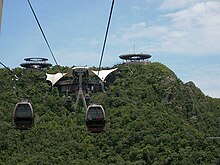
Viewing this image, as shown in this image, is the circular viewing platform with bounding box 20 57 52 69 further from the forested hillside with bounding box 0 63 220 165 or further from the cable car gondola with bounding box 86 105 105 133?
the cable car gondola with bounding box 86 105 105 133

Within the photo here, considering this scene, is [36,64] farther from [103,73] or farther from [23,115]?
[23,115]

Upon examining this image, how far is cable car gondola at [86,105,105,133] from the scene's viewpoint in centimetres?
1580

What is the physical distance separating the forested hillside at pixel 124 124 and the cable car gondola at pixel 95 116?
26.0 m

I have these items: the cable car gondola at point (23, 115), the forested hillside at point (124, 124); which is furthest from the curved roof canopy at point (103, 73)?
the cable car gondola at point (23, 115)

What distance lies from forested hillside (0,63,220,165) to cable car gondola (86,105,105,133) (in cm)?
2599

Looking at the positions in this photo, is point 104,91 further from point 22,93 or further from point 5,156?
point 5,156

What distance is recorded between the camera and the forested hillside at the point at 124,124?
44438mm

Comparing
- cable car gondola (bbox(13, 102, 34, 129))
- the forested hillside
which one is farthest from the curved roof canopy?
cable car gondola (bbox(13, 102, 34, 129))

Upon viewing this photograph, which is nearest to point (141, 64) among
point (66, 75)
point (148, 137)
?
point (66, 75)

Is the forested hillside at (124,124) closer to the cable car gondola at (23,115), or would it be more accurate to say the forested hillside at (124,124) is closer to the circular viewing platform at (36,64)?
the circular viewing platform at (36,64)

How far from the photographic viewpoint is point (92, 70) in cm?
6781

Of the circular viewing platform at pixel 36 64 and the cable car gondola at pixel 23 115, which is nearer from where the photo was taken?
the cable car gondola at pixel 23 115

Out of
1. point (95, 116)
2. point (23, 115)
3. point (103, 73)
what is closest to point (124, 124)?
point (103, 73)

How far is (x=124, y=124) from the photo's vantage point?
169ft
